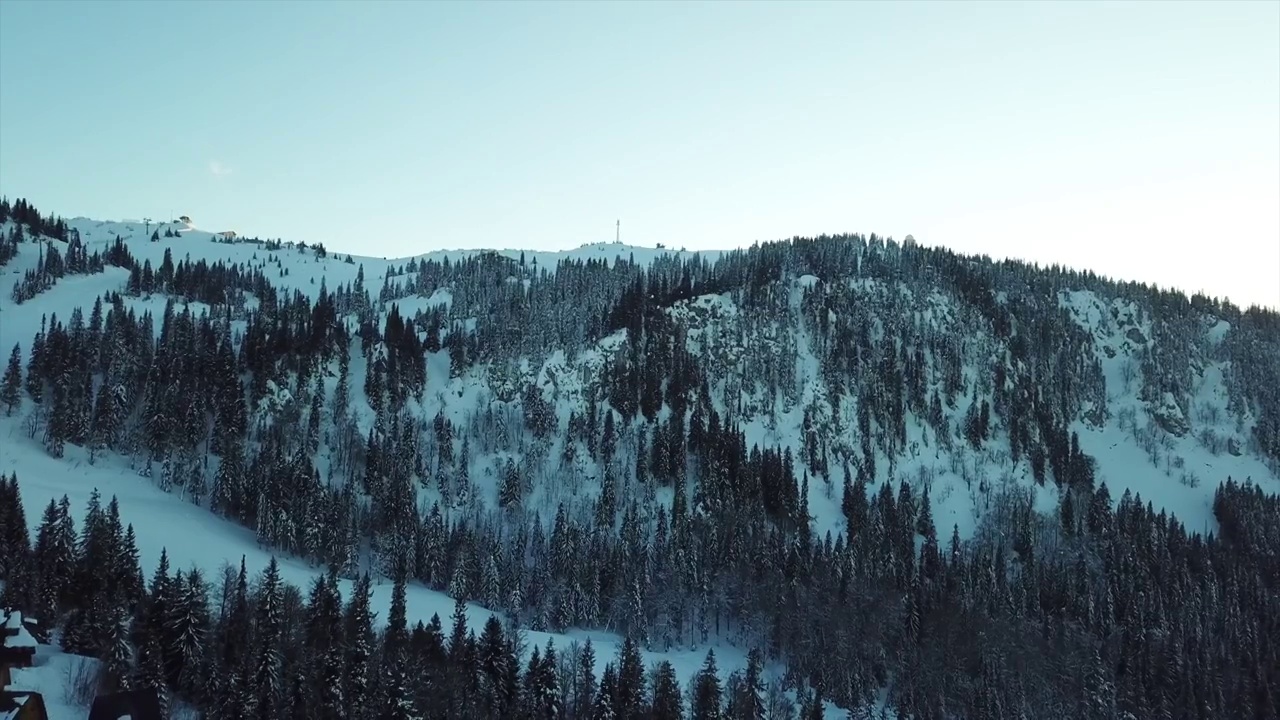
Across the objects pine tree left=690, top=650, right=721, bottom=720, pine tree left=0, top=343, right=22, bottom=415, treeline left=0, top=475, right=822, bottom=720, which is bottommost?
pine tree left=690, top=650, right=721, bottom=720

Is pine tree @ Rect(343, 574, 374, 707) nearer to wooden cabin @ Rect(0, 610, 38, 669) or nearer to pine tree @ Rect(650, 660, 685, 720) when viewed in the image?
wooden cabin @ Rect(0, 610, 38, 669)

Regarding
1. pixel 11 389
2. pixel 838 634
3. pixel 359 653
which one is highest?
pixel 11 389

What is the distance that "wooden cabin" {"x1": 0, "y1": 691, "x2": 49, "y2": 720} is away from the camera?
5609 centimetres

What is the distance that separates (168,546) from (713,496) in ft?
303

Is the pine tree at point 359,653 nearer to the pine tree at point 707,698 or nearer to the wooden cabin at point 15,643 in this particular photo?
the wooden cabin at point 15,643

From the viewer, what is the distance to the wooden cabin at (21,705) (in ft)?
184

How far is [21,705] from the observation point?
56.9m

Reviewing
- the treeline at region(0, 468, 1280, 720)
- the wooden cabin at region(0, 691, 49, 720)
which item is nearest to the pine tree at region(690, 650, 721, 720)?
the treeline at region(0, 468, 1280, 720)

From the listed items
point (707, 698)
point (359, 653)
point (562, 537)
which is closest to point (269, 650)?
point (359, 653)

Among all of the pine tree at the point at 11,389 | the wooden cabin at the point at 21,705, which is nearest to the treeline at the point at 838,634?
the wooden cabin at the point at 21,705

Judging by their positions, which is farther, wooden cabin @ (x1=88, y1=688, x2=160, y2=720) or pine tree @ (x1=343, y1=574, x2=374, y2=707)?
pine tree @ (x1=343, y1=574, x2=374, y2=707)

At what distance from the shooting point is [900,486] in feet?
607

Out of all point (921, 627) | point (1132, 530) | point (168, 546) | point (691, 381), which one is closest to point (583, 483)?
point (691, 381)

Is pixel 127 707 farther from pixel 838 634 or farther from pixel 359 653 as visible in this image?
pixel 838 634
